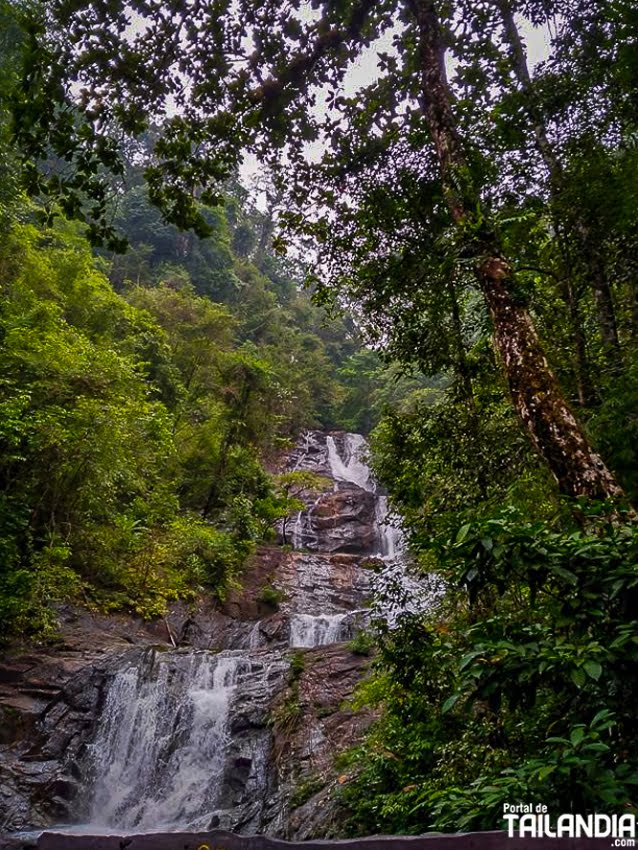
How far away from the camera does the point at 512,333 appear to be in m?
4.08

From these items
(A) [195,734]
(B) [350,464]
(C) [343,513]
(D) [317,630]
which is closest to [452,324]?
(A) [195,734]

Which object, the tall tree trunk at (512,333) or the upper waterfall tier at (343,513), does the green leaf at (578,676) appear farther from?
the upper waterfall tier at (343,513)

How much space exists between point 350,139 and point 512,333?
4.01 m

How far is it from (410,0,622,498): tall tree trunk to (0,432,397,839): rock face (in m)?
4.22

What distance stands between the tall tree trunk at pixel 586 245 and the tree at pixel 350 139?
55 cm

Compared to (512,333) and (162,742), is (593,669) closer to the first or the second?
(512,333)

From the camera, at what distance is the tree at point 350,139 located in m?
4.15

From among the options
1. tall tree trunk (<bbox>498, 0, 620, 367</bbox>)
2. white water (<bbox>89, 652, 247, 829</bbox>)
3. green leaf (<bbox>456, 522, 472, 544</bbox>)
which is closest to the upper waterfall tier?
white water (<bbox>89, 652, 247, 829</bbox>)

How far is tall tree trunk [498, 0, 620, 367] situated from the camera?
609 cm

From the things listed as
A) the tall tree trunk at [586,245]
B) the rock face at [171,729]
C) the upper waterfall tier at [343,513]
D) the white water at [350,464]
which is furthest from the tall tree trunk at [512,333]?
the white water at [350,464]

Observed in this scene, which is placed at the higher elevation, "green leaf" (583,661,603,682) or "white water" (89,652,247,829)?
"green leaf" (583,661,603,682)

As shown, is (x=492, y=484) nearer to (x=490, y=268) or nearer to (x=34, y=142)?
(x=490, y=268)

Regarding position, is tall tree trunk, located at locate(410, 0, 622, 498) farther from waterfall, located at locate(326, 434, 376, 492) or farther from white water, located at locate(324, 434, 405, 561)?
waterfall, located at locate(326, 434, 376, 492)

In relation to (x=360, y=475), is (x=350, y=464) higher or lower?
higher
